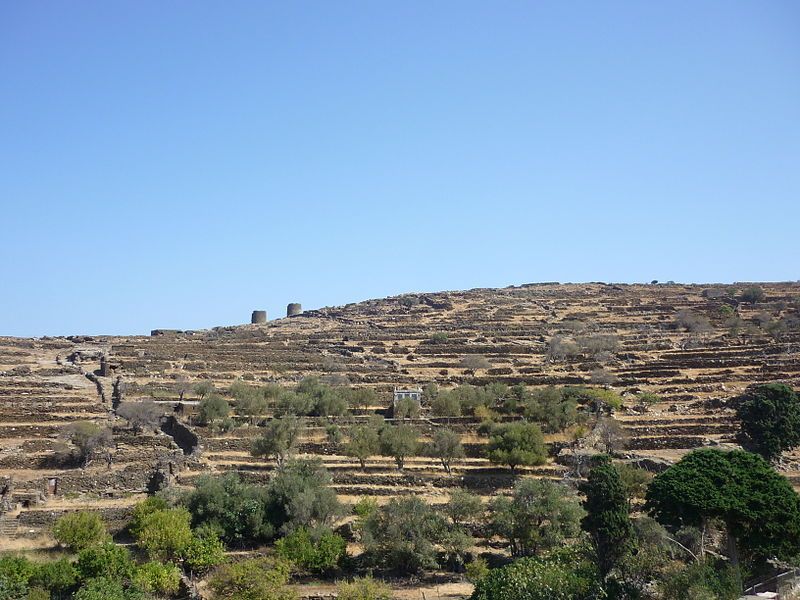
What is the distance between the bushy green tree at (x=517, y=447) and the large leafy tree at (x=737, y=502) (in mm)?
9781

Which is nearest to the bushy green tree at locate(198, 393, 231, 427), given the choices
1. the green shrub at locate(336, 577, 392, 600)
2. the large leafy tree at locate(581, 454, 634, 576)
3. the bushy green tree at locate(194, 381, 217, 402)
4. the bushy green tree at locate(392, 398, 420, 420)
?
the bushy green tree at locate(194, 381, 217, 402)

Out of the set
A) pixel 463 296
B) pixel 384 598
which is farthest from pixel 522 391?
pixel 463 296

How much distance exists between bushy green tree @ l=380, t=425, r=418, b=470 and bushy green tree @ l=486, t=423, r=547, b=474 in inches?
157

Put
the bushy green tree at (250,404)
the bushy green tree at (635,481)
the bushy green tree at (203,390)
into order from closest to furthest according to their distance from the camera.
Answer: the bushy green tree at (635,481) < the bushy green tree at (250,404) < the bushy green tree at (203,390)

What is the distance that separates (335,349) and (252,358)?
1173cm

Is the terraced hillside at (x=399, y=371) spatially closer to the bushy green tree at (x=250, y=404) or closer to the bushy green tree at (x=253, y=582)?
the bushy green tree at (x=250, y=404)

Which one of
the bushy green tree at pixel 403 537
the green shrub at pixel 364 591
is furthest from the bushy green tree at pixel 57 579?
the bushy green tree at pixel 403 537

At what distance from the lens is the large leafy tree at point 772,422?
4209 cm

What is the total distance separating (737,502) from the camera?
27.2 meters

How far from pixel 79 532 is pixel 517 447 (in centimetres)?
2051

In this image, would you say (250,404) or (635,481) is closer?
(635,481)

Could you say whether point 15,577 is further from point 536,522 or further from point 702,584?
point 702,584

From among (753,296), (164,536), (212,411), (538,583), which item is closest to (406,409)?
(212,411)

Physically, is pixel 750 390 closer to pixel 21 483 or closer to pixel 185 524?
pixel 185 524
